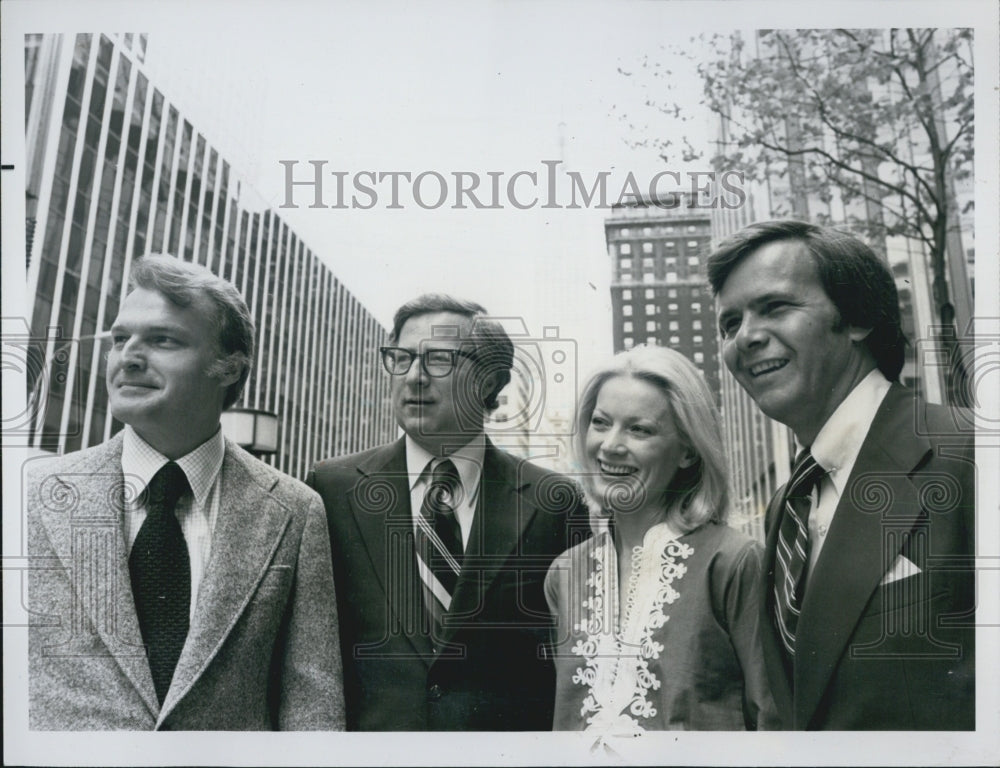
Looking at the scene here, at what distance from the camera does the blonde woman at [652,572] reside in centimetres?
333

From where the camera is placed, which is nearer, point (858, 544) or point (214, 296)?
point (858, 544)

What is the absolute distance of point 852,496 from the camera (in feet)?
11.0

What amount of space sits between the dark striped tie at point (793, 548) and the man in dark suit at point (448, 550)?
739 mm

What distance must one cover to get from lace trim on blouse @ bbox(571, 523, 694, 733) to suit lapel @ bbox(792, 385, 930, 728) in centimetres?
50

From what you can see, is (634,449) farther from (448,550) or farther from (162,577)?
(162,577)

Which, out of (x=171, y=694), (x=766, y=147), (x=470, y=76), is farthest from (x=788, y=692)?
(x=470, y=76)

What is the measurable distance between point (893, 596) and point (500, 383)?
166cm

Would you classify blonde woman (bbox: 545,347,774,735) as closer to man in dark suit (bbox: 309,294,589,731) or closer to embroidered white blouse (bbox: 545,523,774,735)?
embroidered white blouse (bbox: 545,523,774,735)

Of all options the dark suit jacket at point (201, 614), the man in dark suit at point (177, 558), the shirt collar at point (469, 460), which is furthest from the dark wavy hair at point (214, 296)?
the shirt collar at point (469, 460)

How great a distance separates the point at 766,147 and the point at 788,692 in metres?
2.06

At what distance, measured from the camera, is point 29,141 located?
3508 mm

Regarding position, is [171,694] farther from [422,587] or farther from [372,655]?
[422,587]

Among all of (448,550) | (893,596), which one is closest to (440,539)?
(448,550)

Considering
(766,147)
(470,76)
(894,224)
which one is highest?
(470,76)
